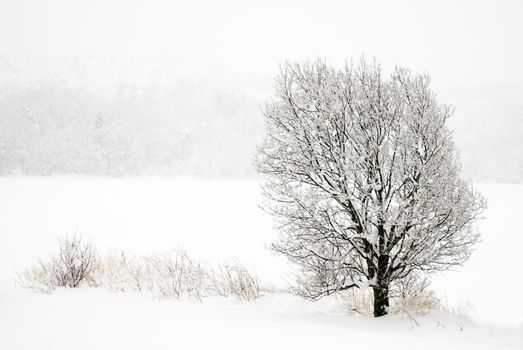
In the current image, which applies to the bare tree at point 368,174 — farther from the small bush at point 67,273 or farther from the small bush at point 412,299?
the small bush at point 67,273

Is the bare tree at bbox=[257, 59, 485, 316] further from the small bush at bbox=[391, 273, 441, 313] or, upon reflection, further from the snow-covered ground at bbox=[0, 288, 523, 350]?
the snow-covered ground at bbox=[0, 288, 523, 350]

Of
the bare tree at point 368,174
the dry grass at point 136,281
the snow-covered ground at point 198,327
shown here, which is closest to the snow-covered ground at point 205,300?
the snow-covered ground at point 198,327

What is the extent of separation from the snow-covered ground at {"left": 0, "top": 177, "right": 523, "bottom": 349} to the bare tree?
3.08 ft

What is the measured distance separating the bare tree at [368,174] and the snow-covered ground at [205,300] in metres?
0.94

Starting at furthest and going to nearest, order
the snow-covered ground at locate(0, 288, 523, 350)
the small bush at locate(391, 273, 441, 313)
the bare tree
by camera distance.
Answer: the small bush at locate(391, 273, 441, 313)
the bare tree
the snow-covered ground at locate(0, 288, 523, 350)

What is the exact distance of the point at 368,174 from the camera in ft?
21.3

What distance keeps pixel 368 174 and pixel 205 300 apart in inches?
138

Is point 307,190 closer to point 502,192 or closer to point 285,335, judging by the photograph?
point 285,335

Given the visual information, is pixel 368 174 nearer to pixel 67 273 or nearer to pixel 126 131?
pixel 67 273

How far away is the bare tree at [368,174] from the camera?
6.26m

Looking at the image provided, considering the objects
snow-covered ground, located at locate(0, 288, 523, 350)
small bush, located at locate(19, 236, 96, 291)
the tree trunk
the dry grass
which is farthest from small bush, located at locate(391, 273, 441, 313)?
small bush, located at locate(19, 236, 96, 291)

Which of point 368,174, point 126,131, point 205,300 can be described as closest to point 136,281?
point 205,300

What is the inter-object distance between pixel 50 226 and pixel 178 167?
136 ft

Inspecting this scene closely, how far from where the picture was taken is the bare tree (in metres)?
6.26
